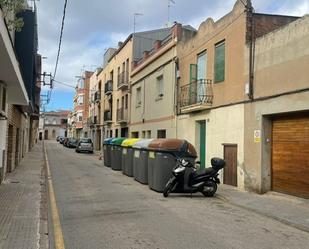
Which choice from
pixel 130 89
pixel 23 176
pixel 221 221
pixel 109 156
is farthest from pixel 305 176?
pixel 130 89

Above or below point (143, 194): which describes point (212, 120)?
above

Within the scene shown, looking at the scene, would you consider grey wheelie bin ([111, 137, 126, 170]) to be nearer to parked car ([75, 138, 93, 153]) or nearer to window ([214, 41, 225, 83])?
window ([214, 41, 225, 83])

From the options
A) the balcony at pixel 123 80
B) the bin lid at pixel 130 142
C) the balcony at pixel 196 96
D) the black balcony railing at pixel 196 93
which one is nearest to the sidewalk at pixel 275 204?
the balcony at pixel 196 96

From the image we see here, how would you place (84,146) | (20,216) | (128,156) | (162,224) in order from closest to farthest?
(162,224) < (20,216) < (128,156) < (84,146)

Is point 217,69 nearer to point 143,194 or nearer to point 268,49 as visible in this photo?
point 268,49

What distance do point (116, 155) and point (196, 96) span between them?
6.74 m


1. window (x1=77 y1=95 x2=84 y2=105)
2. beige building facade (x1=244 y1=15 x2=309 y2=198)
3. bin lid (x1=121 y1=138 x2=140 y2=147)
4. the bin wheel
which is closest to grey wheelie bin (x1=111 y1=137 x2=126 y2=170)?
bin lid (x1=121 y1=138 x2=140 y2=147)

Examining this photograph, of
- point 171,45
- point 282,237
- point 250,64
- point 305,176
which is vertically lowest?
point 282,237

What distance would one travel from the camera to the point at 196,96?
65.4ft

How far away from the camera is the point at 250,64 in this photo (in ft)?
49.6

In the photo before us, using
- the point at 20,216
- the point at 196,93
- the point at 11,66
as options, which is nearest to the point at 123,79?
the point at 196,93

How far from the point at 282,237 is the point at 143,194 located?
6.29 metres

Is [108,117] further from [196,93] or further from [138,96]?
[196,93]

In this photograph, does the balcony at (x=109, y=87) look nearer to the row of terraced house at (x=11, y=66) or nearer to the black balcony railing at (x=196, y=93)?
the black balcony railing at (x=196, y=93)
